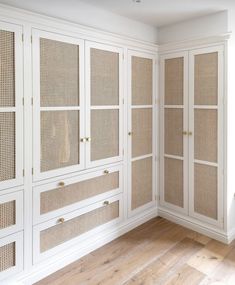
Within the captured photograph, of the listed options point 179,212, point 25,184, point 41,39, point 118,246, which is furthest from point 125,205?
point 41,39

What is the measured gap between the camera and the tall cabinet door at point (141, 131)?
3016 millimetres

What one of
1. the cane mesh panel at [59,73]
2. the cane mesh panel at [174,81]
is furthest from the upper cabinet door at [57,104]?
the cane mesh panel at [174,81]

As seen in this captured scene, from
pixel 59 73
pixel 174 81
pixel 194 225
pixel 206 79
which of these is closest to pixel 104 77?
pixel 59 73

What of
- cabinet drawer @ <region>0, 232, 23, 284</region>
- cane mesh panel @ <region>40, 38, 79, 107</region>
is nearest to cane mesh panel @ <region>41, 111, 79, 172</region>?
cane mesh panel @ <region>40, 38, 79, 107</region>

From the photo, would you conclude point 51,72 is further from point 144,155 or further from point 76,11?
point 144,155

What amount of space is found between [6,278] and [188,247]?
5.77ft

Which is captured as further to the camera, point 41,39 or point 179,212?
point 179,212

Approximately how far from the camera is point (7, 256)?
2.06 meters

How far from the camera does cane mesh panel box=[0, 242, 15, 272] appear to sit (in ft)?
6.66

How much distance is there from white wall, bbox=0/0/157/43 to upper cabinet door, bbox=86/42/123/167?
233 mm

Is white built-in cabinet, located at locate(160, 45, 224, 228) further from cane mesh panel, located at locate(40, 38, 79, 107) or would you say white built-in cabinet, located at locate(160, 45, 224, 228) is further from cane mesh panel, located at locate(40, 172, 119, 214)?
cane mesh panel, located at locate(40, 38, 79, 107)

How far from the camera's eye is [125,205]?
3.04 meters

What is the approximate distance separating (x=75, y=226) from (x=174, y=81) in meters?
1.96

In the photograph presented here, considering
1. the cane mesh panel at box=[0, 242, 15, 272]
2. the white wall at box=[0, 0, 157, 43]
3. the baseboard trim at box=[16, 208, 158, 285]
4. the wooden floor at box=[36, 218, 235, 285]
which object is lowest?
the wooden floor at box=[36, 218, 235, 285]
